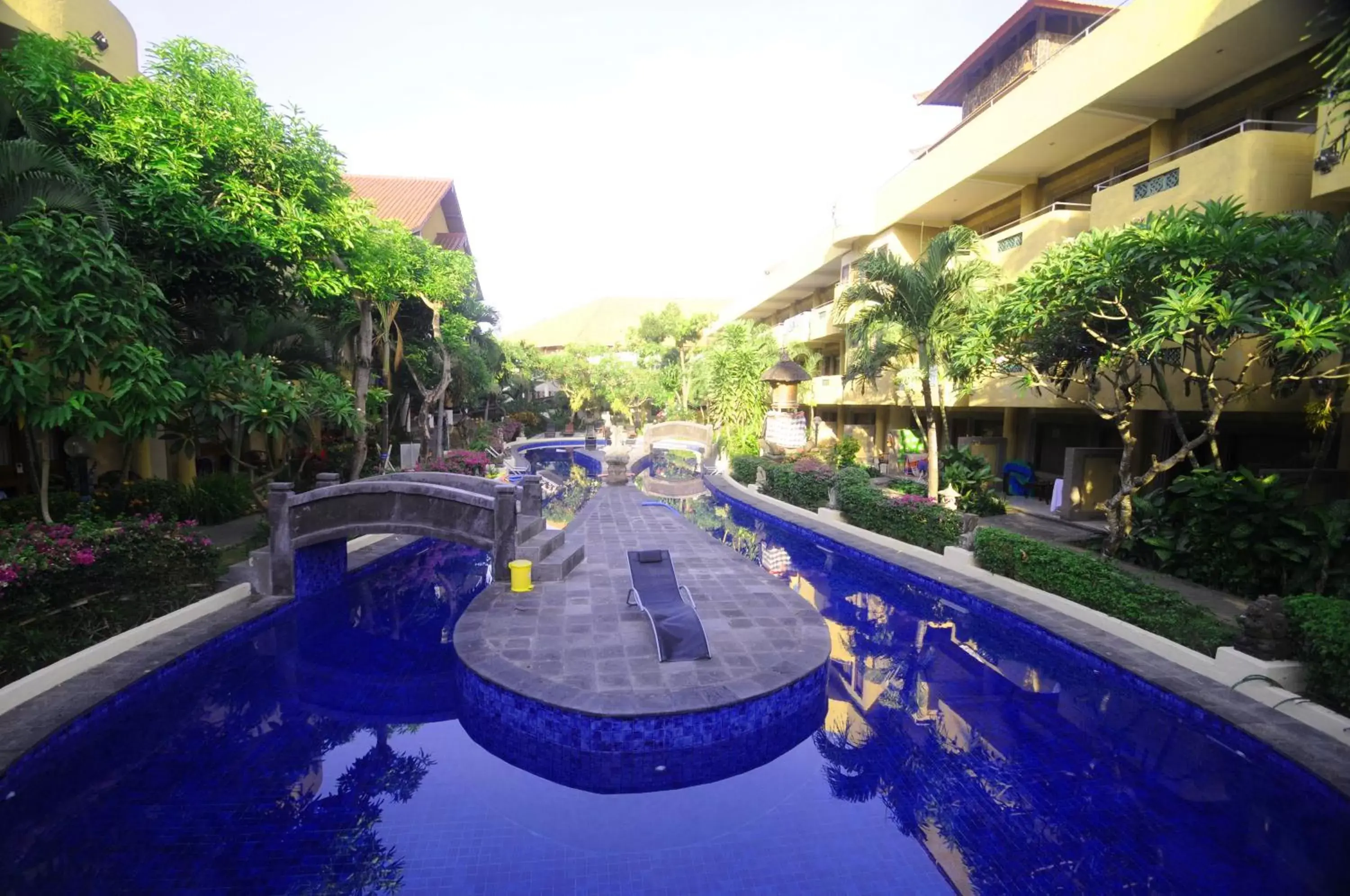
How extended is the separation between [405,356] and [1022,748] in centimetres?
1848

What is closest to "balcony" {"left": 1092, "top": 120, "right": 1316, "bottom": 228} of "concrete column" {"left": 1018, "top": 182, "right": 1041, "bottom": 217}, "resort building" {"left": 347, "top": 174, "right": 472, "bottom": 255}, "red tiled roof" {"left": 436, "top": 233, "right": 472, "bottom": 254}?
"concrete column" {"left": 1018, "top": 182, "right": 1041, "bottom": 217}

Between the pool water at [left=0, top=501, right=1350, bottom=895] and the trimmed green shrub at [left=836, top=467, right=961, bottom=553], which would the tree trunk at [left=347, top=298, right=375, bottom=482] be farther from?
the trimmed green shrub at [left=836, top=467, right=961, bottom=553]

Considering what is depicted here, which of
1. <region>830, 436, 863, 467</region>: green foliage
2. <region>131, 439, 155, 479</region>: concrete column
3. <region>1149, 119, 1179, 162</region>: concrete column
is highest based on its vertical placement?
<region>1149, 119, 1179, 162</region>: concrete column

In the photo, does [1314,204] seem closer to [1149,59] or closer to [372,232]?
[1149,59]

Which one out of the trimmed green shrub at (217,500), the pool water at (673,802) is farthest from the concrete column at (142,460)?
the pool water at (673,802)

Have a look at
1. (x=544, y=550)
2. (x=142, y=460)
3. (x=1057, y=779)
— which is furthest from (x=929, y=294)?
(x=142, y=460)

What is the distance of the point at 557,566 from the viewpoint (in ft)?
31.2

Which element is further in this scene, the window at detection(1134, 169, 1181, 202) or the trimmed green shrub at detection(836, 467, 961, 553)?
the trimmed green shrub at detection(836, 467, 961, 553)

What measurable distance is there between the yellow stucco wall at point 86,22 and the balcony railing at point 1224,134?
18.2m

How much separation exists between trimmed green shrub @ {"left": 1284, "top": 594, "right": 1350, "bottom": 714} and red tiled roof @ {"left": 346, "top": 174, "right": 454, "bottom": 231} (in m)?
25.9

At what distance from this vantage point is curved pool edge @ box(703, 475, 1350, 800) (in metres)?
5.38

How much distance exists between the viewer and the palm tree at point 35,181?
679 centimetres

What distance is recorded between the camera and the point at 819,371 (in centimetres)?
2828

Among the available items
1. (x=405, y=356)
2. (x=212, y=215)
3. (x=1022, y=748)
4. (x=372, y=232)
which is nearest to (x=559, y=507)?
(x=405, y=356)
